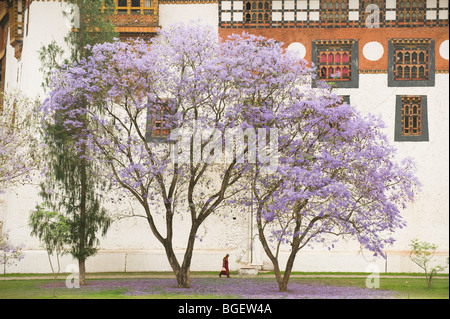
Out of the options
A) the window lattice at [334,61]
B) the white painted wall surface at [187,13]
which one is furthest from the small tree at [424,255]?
the white painted wall surface at [187,13]

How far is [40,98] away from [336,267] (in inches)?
520

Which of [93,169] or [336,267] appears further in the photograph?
[336,267]

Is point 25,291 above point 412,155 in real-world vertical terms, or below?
below

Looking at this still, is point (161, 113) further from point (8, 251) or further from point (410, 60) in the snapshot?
point (410, 60)

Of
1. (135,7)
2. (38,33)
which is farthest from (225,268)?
(38,33)

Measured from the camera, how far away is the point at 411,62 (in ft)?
105

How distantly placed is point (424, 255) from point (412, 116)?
5.61 m

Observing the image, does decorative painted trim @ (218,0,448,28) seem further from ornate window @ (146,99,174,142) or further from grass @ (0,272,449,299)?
grass @ (0,272,449,299)

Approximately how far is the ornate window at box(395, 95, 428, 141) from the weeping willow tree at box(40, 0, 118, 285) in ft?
37.9

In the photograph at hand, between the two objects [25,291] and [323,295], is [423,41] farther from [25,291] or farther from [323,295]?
[25,291]

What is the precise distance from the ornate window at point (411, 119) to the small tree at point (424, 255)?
4.13 meters

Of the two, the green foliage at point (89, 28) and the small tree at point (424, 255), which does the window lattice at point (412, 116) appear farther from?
the green foliage at point (89, 28)

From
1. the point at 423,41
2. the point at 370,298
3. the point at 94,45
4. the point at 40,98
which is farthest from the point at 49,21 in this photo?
the point at 370,298

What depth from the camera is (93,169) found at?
28.0 m
